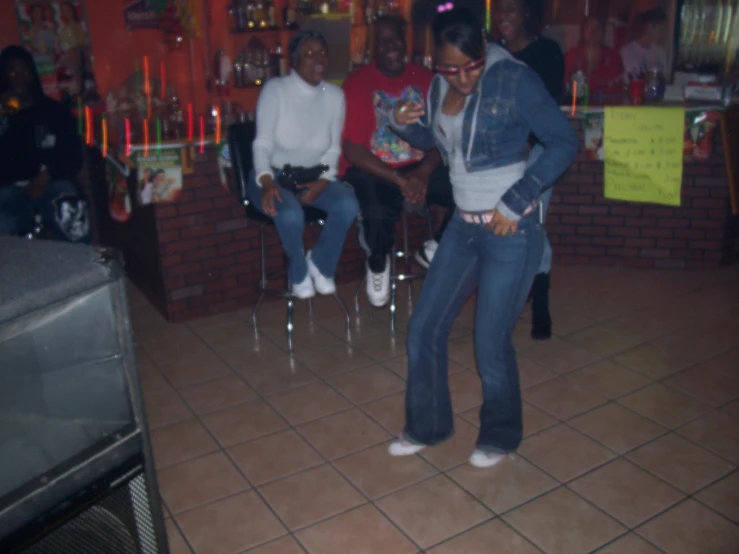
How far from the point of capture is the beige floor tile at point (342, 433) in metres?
2.66

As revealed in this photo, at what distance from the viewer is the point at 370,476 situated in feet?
8.13

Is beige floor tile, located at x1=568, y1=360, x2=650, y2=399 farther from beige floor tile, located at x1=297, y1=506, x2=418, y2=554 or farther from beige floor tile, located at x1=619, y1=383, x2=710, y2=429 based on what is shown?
beige floor tile, located at x1=297, y1=506, x2=418, y2=554

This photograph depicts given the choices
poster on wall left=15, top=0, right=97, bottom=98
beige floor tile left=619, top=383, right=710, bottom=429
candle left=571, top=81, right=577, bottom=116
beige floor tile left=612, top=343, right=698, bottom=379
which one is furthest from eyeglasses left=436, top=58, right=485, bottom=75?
poster on wall left=15, top=0, right=97, bottom=98

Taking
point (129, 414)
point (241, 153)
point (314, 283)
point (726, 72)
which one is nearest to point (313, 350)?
point (314, 283)

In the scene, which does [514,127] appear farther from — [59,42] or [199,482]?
[59,42]

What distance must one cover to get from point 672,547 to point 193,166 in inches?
114

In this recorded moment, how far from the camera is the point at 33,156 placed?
387 cm

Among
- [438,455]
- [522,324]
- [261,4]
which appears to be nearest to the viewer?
[438,455]

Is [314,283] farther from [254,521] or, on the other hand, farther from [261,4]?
[261,4]

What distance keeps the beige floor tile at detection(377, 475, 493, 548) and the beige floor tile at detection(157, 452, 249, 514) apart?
0.55 metres

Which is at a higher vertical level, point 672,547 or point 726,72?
point 726,72

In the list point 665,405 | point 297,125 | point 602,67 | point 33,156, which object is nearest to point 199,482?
point 297,125

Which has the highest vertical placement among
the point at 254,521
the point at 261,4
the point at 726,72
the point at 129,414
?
the point at 261,4

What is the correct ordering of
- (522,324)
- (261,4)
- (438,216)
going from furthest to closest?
(261,4) → (438,216) → (522,324)
